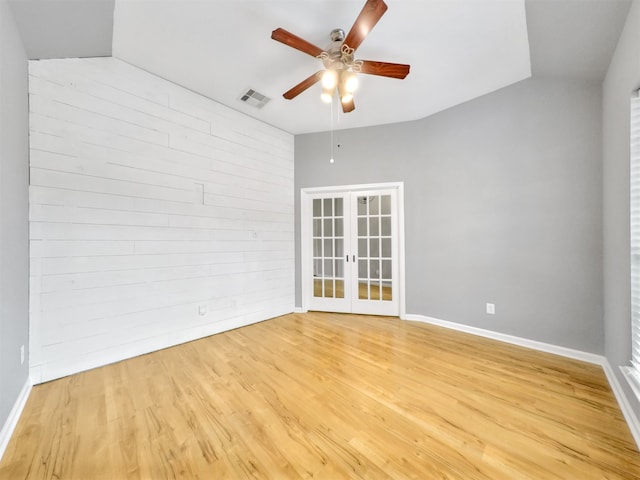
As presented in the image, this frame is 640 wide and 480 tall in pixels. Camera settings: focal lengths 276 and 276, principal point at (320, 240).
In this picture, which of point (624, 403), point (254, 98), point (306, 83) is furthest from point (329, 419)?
point (254, 98)

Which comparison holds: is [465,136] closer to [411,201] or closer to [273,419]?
[411,201]

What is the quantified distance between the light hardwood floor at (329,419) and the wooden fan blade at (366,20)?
2.74 metres

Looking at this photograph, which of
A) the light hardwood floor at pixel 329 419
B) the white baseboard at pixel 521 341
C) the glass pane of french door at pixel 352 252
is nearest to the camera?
the light hardwood floor at pixel 329 419

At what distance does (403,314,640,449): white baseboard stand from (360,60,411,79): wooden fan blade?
2.94 meters

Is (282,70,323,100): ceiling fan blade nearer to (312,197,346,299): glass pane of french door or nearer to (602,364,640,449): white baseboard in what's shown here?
(312,197,346,299): glass pane of french door

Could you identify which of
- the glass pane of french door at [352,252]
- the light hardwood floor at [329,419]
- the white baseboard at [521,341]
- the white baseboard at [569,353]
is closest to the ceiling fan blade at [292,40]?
the glass pane of french door at [352,252]

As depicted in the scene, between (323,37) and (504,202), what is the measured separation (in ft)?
8.97

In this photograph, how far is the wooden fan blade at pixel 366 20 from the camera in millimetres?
1808

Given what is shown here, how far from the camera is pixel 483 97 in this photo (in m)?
3.49

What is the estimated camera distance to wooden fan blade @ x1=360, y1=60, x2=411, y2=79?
236cm

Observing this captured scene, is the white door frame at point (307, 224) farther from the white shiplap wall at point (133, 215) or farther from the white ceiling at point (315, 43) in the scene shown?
the white ceiling at point (315, 43)

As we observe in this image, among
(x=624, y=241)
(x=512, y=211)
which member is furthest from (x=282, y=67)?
(x=624, y=241)

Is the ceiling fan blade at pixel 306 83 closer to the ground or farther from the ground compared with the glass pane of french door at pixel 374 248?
farther from the ground

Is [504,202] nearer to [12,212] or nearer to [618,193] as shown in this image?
[618,193]
